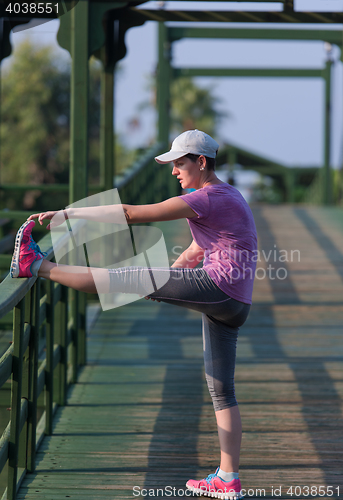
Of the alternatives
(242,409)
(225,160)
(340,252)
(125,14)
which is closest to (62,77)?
(225,160)

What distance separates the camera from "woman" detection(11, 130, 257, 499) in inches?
103

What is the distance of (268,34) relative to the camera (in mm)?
11195

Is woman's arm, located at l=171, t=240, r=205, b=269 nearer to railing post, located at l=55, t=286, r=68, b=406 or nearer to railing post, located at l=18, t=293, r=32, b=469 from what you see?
railing post, located at l=18, t=293, r=32, b=469

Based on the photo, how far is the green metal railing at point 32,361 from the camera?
276 centimetres

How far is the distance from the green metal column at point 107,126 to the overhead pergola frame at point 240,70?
5138mm

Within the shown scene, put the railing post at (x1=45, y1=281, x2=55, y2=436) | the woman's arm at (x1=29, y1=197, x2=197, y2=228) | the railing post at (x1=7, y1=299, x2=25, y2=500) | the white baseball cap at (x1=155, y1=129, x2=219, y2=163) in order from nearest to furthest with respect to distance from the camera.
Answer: the woman's arm at (x1=29, y1=197, x2=197, y2=228) → the white baseball cap at (x1=155, y1=129, x2=219, y2=163) → the railing post at (x1=7, y1=299, x2=25, y2=500) → the railing post at (x1=45, y1=281, x2=55, y2=436)

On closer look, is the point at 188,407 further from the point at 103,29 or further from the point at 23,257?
the point at 103,29

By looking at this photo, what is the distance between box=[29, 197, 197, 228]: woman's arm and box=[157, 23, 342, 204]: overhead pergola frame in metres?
9.10

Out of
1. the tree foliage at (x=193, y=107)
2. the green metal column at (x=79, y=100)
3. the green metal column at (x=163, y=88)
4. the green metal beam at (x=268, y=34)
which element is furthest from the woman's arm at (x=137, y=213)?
the tree foliage at (x=193, y=107)

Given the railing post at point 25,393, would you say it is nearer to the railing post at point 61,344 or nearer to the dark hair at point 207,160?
the railing post at point 61,344

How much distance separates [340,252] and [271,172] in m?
16.1

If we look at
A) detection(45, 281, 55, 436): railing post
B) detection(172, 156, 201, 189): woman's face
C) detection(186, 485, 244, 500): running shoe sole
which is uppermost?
detection(172, 156, 201, 189): woman's face

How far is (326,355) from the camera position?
5141 millimetres

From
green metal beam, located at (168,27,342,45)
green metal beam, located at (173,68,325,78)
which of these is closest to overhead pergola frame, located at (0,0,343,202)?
green metal beam, located at (168,27,342,45)
